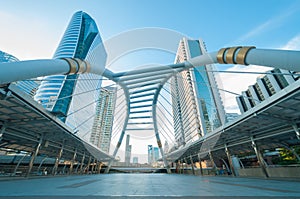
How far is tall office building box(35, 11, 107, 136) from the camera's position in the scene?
61.0m

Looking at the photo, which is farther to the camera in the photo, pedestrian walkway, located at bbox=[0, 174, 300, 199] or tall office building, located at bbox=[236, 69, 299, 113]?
tall office building, located at bbox=[236, 69, 299, 113]

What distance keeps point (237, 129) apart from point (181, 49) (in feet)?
301

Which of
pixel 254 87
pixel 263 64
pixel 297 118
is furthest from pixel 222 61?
pixel 254 87

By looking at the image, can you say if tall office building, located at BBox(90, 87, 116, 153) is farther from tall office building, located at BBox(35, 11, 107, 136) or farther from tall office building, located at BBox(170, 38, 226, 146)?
tall office building, located at BBox(170, 38, 226, 146)

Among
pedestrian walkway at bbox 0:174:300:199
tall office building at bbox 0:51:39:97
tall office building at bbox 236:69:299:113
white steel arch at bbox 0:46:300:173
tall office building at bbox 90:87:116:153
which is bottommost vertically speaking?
pedestrian walkway at bbox 0:174:300:199

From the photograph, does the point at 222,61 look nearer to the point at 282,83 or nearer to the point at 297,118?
the point at 297,118

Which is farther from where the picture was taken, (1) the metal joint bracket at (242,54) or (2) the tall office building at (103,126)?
(2) the tall office building at (103,126)

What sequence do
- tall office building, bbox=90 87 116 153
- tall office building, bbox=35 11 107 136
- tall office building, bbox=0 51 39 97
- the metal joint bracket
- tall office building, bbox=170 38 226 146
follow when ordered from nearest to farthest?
the metal joint bracket < tall office building, bbox=35 11 107 136 < tall office building, bbox=90 87 116 153 < tall office building, bbox=170 38 226 146 < tall office building, bbox=0 51 39 97

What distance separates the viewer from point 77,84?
6744cm

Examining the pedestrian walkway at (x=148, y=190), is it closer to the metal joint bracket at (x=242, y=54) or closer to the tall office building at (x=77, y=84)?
the metal joint bracket at (x=242, y=54)

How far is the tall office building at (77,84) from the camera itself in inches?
2402

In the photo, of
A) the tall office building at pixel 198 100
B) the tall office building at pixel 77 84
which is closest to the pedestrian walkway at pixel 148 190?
the tall office building at pixel 77 84

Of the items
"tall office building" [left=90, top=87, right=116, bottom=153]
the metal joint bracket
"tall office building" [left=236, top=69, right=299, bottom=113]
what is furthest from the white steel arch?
"tall office building" [left=236, top=69, right=299, bottom=113]

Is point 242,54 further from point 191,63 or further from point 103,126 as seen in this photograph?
point 103,126
